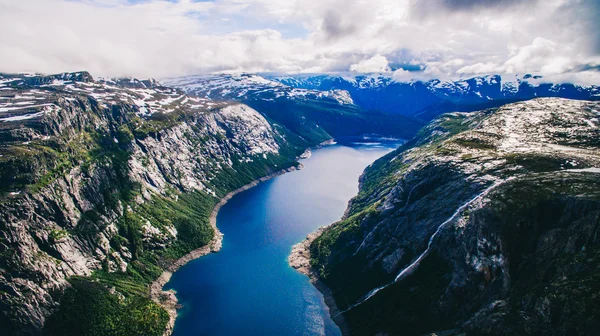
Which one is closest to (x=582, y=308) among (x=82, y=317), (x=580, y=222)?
(x=580, y=222)

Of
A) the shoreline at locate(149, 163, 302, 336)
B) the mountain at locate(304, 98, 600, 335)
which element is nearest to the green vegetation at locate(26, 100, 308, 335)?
the shoreline at locate(149, 163, 302, 336)

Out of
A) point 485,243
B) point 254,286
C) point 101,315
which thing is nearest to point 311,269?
point 254,286

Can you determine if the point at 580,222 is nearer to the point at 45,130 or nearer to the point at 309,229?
the point at 309,229

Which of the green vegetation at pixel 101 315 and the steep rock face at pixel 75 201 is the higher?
the steep rock face at pixel 75 201

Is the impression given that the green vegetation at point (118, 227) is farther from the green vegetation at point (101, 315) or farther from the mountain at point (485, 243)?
the mountain at point (485, 243)

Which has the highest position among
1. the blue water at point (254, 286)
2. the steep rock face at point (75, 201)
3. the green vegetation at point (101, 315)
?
the steep rock face at point (75, 201)

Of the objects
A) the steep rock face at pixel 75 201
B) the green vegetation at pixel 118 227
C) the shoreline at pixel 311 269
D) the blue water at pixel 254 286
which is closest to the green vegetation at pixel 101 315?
the green vegetation at pixel 118 227
